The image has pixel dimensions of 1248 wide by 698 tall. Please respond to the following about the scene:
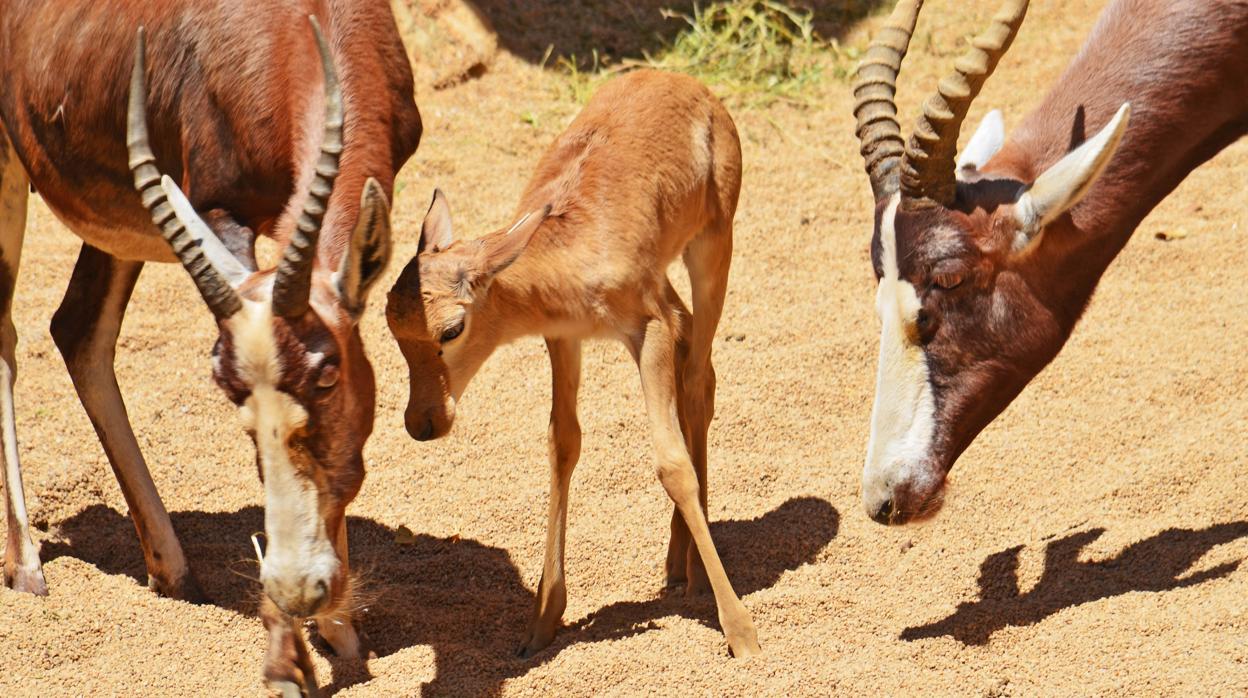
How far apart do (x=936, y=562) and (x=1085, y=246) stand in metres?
1.62

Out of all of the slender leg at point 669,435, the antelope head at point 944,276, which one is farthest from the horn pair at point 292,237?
the antelope head at point 944,276

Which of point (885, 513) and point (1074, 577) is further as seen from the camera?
point (1074, 577)

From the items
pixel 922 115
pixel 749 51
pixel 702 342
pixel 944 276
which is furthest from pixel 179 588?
pixel 749 51

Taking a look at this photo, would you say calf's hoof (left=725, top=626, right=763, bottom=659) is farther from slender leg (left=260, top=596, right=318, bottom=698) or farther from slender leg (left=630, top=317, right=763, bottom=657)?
slender leg (left=260, top=596, right=318, bottom=698)

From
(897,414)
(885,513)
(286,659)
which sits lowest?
(286,659)

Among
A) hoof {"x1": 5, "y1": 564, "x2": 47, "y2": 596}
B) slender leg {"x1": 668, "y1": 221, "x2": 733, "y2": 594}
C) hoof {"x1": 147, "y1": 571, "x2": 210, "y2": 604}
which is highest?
slender leg {"x1": 668, "y1": 221, "x2": 733, "y2": 594}

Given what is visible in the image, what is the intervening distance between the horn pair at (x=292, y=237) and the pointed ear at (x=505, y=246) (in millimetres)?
934

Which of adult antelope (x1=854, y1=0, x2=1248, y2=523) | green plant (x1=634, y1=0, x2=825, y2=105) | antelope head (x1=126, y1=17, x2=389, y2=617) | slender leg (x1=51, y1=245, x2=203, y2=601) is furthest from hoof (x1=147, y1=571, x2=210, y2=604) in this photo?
green plant (x1=634, y1=0, x2=825, y2=105)

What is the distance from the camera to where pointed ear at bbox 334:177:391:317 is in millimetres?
4895

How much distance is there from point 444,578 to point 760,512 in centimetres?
157

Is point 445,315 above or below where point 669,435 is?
above

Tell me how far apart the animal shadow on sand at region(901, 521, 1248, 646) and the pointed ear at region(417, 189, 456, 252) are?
2521 mm

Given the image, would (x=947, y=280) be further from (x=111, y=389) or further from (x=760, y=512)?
(x=111, y=389)

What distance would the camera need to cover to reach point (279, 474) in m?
5.02
